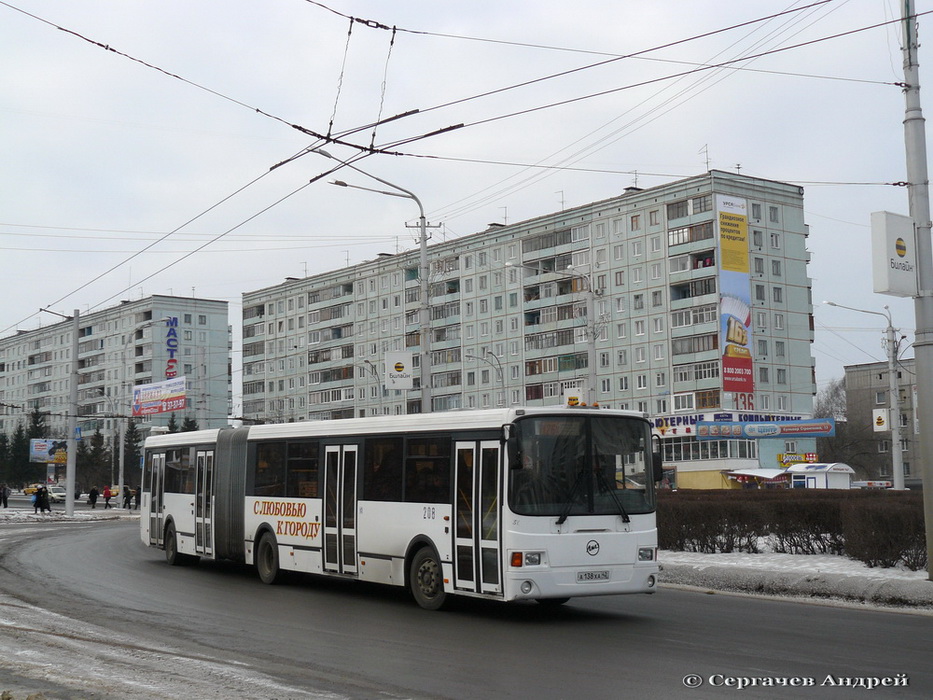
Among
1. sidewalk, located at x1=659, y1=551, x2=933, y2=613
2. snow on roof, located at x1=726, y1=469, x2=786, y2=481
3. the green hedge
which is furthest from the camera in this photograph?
snow on roof, located at x1=726, y1=469, x2=786, y2=481

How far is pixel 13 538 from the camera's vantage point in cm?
3306

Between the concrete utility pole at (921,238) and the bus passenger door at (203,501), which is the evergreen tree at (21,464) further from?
the concrete utility pole at (921,238)

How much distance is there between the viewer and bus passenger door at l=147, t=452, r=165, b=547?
75.1 feet

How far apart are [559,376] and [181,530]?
7118 centimetres

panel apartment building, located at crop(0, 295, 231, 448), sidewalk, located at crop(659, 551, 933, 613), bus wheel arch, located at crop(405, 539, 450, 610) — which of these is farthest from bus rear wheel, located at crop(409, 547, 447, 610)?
panel apartment building, located at crop(0, 295, 231, 448)

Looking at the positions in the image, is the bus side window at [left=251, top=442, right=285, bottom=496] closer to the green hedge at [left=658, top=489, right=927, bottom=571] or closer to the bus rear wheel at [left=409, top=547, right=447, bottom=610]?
the bus rear wheel at [left=409, top=547, right=447, bottom=610]

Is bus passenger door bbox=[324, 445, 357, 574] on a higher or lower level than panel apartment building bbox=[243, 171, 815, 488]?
lower

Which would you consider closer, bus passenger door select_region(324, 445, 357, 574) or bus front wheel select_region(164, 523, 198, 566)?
bus passenger door select_region(324, 445, 357, 574)

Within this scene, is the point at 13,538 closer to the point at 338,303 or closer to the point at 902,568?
the point at 902,568

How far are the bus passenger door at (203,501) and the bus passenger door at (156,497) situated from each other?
2.07m

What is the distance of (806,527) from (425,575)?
28.0 feet

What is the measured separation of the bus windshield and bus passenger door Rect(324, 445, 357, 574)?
147 inches

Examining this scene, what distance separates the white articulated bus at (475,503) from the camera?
42.9 feet

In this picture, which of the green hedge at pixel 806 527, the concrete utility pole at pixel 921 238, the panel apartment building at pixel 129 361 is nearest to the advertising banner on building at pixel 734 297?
the green hedge at pixel 806 527
